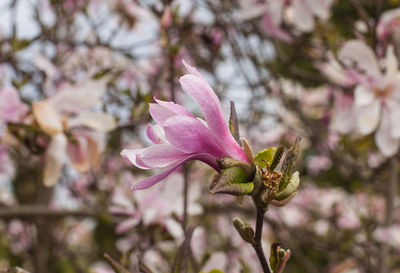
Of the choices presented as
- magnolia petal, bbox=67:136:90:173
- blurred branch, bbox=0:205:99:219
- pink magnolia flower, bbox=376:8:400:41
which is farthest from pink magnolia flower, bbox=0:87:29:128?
pink magnolia flower, bbox=376:8:400:41

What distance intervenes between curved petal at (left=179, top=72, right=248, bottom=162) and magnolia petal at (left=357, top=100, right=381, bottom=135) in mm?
750

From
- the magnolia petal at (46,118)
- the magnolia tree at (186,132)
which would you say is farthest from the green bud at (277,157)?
the magnolia petal at (46,118)

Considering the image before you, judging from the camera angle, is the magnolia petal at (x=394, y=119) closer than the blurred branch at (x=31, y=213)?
Yes

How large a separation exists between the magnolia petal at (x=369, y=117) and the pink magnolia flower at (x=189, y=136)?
0.75 metres

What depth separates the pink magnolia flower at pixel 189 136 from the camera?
0.40 meters

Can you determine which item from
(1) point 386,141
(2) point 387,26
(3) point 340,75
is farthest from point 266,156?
(2) point 387,26

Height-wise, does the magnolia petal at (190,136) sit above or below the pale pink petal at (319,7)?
above

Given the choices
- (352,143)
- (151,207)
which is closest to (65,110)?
(151,207)

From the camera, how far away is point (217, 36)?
165cm

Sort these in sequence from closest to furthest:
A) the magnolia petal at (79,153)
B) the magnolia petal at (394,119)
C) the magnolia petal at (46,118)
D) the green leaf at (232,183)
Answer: the green leaf at (232,183) → the magnolia petal at (46,118) → the magnolia petal at (79,153) → the magnolia petal at (394,119)

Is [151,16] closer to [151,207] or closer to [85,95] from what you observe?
[85,95]

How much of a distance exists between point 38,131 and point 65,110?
0.32 ft

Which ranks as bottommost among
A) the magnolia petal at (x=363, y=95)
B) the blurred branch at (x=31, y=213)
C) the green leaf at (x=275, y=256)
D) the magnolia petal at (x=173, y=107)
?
the blurred branch at (x=31, y=213)

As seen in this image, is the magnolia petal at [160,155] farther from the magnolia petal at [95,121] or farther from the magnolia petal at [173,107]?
the magnolia petal at [95,121]
